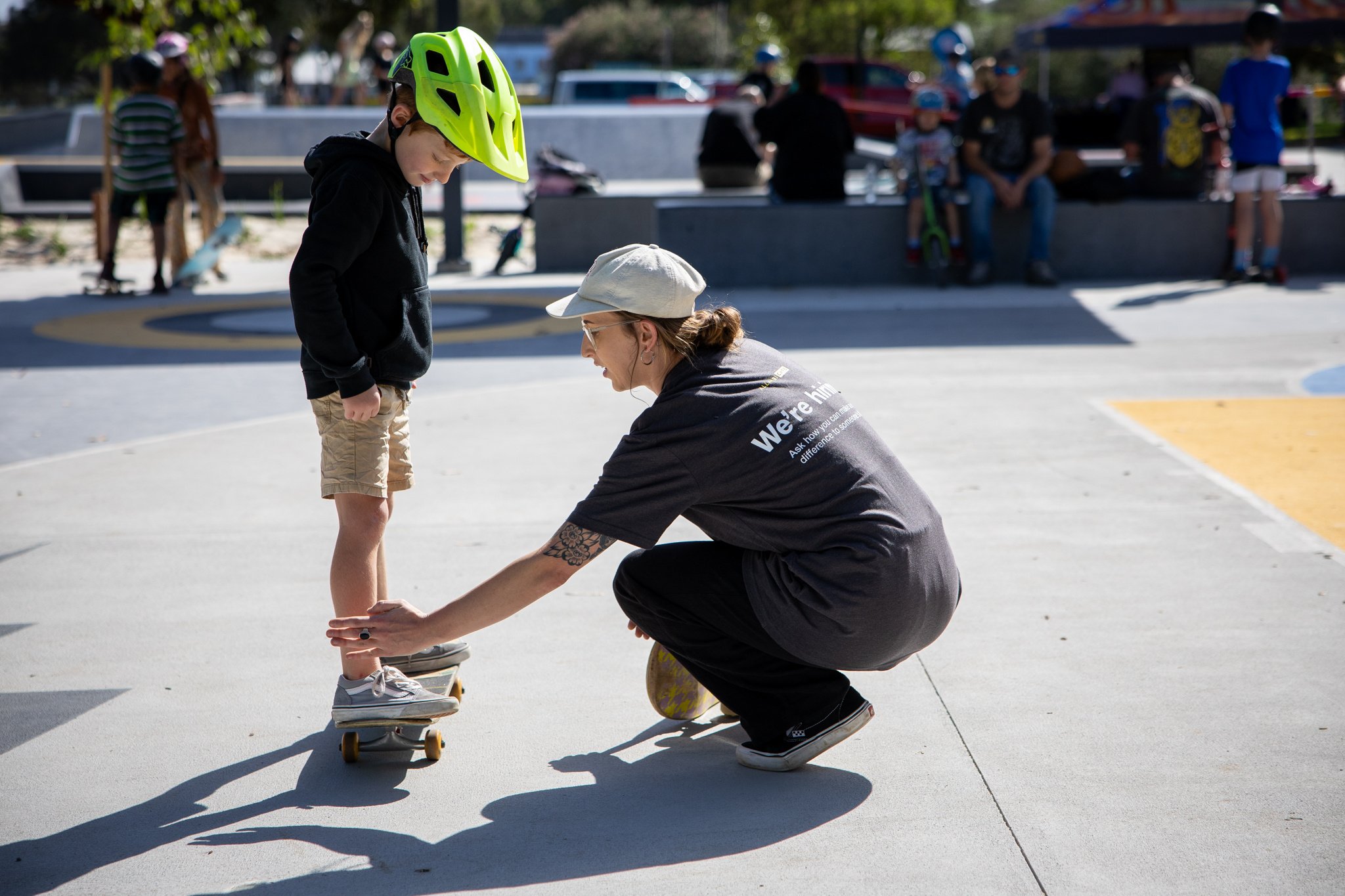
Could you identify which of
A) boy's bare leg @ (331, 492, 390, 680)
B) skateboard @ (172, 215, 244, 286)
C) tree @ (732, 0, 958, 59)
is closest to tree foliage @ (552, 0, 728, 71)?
tree @ (732, 0, 958, 59)

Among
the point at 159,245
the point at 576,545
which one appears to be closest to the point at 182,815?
the point at 576,545

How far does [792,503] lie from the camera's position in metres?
2.88

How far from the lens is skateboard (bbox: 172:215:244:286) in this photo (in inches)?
478

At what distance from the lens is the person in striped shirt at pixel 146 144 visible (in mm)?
11125

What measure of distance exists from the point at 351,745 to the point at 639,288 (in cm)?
136

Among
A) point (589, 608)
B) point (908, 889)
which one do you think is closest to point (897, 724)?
point (908, 889)

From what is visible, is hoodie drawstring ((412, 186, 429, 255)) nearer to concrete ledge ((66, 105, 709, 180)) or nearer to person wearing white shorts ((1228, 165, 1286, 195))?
person wearing white shorts ((1228, 165, 1286, 195))

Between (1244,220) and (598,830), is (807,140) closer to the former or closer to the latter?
(1244,220)

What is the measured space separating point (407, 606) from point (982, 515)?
293 cm

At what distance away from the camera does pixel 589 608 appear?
4293 mm

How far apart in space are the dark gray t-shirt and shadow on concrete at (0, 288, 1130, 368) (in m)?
5.94

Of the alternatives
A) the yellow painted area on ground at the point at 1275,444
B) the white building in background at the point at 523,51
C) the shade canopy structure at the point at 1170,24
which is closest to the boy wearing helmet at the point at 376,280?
the yellow painted area on ground at the point at 1275,444

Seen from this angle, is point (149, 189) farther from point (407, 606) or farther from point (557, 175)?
point (407, 606)

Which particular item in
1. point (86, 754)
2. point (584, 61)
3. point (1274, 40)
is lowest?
point (86, 754)
